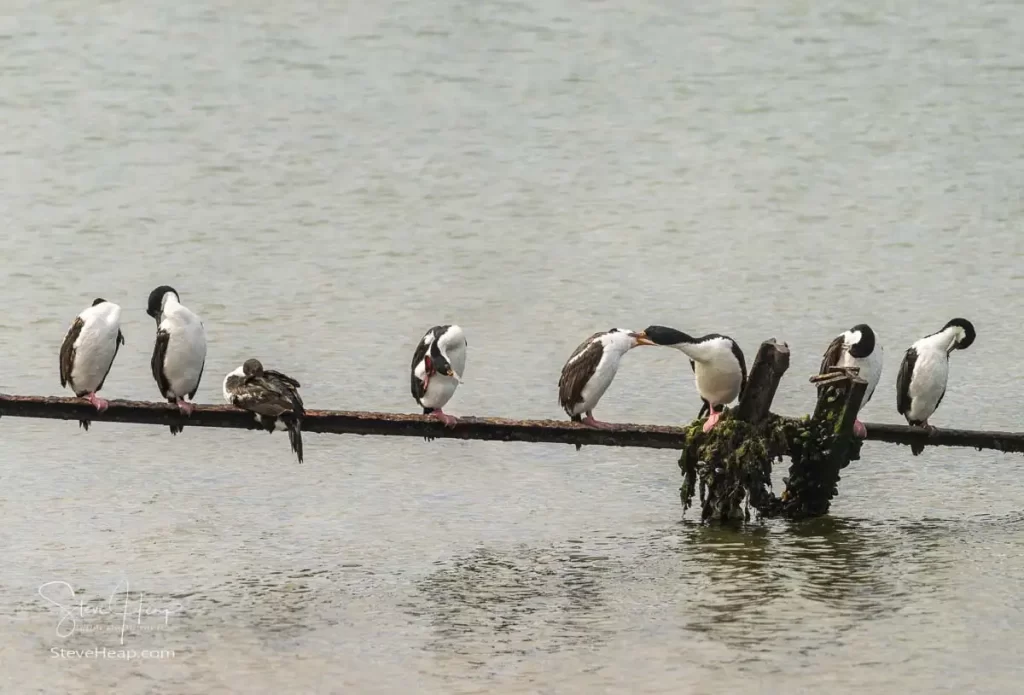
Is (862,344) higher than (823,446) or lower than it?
higher

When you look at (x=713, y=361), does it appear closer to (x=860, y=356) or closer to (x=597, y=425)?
(x=597, y=425)

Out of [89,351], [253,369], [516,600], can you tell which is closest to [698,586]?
[516,600]

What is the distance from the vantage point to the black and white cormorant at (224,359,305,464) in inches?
498

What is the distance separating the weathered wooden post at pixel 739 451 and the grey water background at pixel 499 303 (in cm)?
36

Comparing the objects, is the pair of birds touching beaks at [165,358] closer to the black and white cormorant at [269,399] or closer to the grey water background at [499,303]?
the black and white cormorant at [269,399]

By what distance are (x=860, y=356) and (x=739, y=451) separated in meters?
1.13

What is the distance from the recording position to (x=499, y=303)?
21.9m

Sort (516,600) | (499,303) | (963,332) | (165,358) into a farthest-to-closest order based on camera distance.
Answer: (499,303) → (963,332) → (165,358) → (516,600)

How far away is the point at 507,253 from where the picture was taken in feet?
78.6

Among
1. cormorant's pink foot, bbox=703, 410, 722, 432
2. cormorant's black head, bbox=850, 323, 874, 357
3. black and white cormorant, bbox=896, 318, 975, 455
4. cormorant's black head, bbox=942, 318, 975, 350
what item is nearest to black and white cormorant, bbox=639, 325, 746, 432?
cormorant's pink foot, bbox=703, 410, 722, 432

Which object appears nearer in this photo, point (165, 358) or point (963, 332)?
point (165, 358)

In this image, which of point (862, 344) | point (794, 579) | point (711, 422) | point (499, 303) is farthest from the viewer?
point (499, 303)

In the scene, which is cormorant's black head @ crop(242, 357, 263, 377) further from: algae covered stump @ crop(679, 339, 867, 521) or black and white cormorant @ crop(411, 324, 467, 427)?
algae covered stump @ crop(679, 339, 867, 521)

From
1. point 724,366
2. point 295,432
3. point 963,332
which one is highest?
point 963,332
